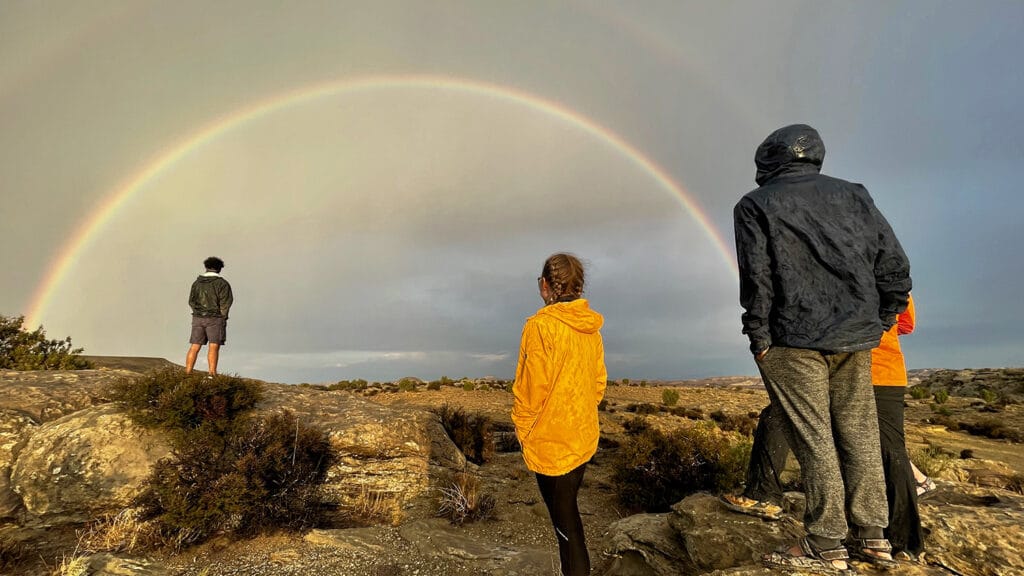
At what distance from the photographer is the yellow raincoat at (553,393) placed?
10.5ft

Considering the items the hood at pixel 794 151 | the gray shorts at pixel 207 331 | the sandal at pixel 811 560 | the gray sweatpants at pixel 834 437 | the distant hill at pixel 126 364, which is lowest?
the sandal at pixel 811 560

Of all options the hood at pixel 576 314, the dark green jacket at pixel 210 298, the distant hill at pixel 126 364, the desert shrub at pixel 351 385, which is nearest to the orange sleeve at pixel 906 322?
the hood at pixel 576 314

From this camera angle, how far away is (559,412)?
3.21 meters

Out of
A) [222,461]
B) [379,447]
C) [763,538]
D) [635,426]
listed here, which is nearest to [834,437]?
[763,538]

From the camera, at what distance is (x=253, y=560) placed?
524 cm

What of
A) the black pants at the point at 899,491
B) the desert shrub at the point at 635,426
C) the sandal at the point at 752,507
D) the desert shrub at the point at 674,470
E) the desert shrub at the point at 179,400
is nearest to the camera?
the black pants at the point at 899,491

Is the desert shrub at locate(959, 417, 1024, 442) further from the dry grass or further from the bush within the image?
the dry grass

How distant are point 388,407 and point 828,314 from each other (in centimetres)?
793

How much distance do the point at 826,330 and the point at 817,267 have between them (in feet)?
1.35

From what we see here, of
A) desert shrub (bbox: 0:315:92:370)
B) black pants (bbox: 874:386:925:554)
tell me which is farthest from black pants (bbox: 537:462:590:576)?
desert shrub (bbox: 0:315:92:370)

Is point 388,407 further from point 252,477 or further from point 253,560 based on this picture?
point 253,560

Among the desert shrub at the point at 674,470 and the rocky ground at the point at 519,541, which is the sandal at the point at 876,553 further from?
the desert shrub at the point at 674,470

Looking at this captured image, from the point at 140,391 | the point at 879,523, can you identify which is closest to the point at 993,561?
the point at 879,523

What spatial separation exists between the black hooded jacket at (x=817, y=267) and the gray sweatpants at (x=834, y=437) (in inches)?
6.1
